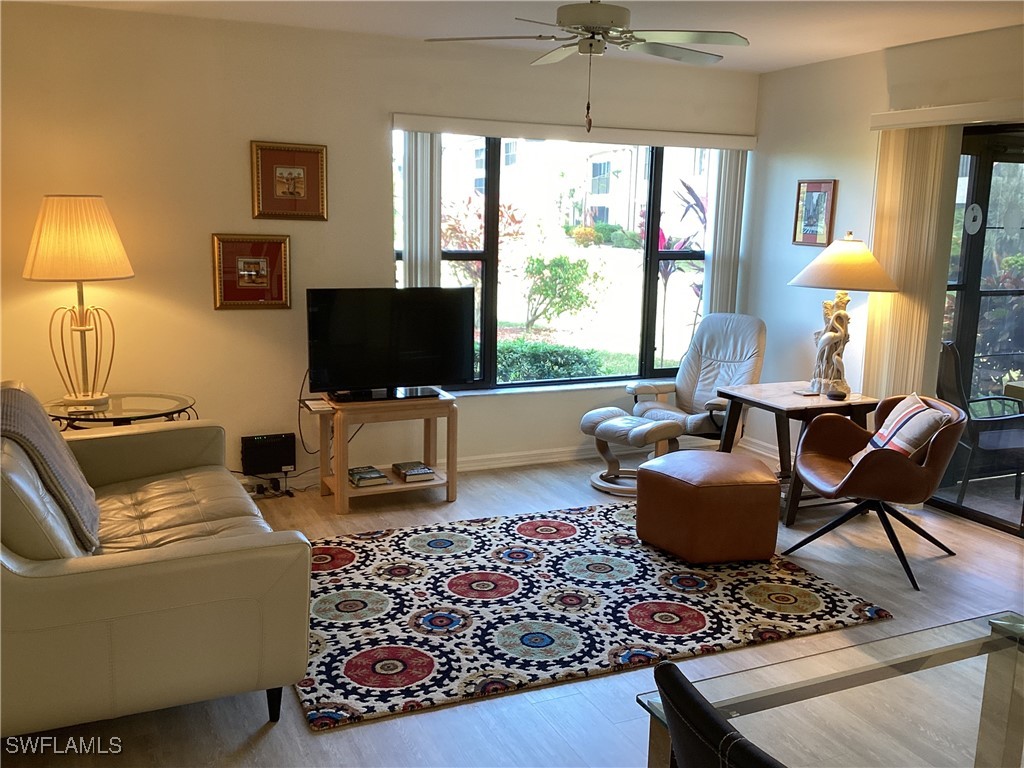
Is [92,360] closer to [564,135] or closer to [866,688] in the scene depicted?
[564,135]

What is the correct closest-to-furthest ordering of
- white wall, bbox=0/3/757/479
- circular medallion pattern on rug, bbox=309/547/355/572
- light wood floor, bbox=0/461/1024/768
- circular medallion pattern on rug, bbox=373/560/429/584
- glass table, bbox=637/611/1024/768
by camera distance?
1. glass table, bbox=637/611/1024/768
2. light wood floor, bbox=0/461/1024/768
3. circular medallion pattern on rug, bbox=373/560/429/584
4. circular medallion pattern on rug, bbox=309/547/355/572
5. white wall, bbox=0/3/757/479

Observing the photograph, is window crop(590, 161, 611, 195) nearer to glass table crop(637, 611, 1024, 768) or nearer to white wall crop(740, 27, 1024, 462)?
white wall crop(740, 27, 1024, 462)

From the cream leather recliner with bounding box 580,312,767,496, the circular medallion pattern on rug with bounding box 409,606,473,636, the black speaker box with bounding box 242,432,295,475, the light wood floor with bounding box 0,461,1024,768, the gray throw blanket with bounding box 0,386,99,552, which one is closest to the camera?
the light wood floor with bounding box 0,461,1024,768

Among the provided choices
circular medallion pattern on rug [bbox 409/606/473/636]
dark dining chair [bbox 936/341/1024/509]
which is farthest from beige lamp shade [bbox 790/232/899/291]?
circular medallion pattern on rug [bbox 409/606/473/636]

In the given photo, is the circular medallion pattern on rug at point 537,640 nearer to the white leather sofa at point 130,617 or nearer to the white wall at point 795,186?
the white leather sofa at point 130,617

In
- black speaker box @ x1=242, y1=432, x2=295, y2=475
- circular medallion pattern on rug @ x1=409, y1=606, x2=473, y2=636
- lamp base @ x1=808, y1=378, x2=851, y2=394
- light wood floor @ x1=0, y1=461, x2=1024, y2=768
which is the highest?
lamp base @ x1=808, y1=378, x2=851, y2=394

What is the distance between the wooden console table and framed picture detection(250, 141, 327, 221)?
3.53ft

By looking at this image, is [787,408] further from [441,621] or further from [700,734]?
[700,734]

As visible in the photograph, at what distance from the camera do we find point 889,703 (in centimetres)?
213

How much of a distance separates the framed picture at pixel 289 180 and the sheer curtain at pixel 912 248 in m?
3.12

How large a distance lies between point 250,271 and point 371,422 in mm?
1051

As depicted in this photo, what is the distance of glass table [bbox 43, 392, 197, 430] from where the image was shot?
391 centimetres

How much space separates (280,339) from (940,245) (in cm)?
363

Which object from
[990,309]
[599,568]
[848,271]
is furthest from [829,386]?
[599,568]
